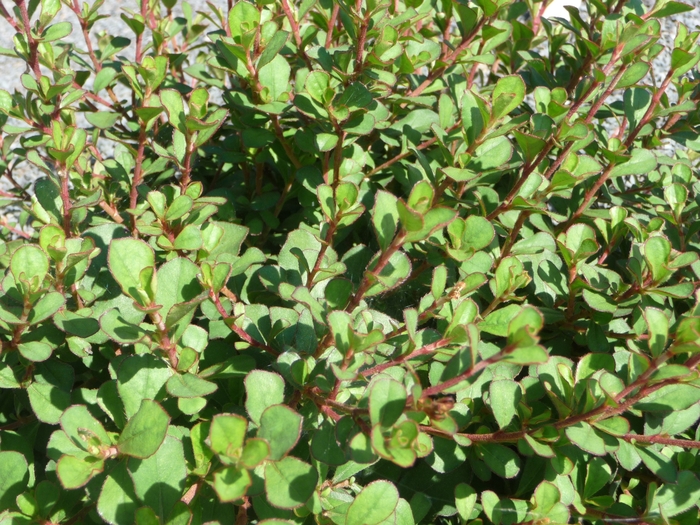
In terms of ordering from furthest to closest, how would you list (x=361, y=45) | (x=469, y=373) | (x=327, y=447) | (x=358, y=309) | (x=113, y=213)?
(x=113, y=213)
(x=361, y=45)
(x=358, y=309)
(x=327, y=447)
(x=469, y=373)

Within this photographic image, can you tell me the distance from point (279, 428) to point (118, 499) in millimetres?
370

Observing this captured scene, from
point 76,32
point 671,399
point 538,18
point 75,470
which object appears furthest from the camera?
point 76,32

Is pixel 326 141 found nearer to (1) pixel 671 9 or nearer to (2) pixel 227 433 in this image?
(2) pixel 227 433

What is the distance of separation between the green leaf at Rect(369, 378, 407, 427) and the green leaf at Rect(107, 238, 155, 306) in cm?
48

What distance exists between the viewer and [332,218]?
1448 millimetres

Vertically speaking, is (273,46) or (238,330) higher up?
(273,46)

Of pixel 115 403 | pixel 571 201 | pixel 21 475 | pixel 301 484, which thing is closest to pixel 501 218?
pixel 571 201

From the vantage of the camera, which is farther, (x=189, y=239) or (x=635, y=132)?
(x=635, y=132)

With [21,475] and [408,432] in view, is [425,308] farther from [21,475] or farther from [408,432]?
[21,475]

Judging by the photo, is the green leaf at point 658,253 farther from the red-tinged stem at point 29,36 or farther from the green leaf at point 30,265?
the red-tinged stem at point 29,36

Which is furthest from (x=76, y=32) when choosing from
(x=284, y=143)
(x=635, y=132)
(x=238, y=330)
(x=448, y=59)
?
(x=635, y=132)

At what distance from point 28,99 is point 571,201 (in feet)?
5.27

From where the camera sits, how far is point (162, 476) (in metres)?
1.18

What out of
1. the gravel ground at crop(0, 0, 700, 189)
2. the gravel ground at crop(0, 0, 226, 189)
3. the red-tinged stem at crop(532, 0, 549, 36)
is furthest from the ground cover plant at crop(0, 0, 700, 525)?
the gravel ground at crop(0, 0, 226, 189)
